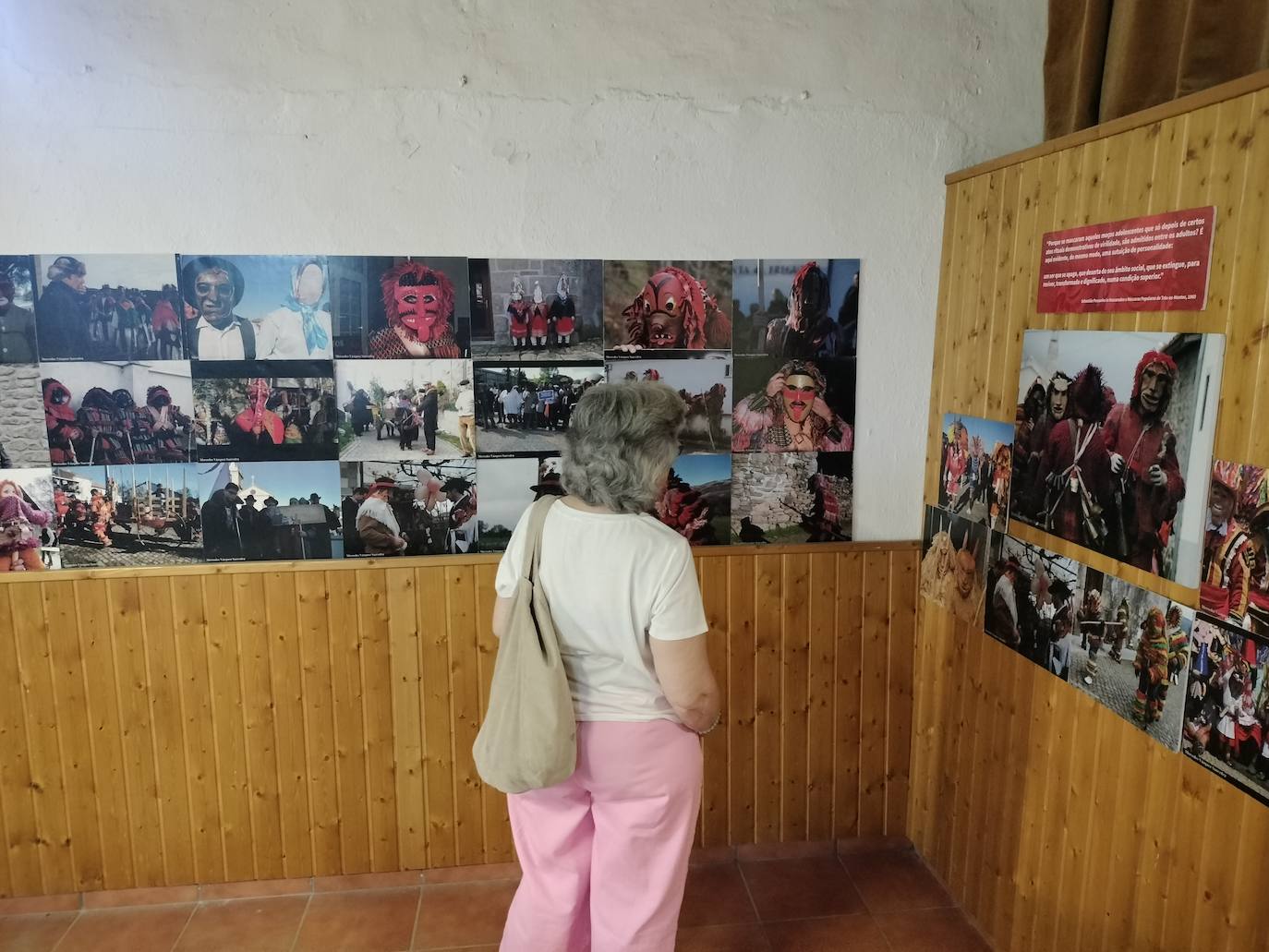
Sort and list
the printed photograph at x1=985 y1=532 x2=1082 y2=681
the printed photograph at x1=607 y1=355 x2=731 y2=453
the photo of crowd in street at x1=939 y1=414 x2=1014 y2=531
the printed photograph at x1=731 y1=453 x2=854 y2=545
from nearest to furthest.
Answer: the printed photograph at x1=985 y1=532 x2=1082 y2=681 → the photo of crowd in street at x1=939 y1=414 x2=1014 y2=531 → the printed photograph at x1=607 y1=355 x2=731 y2=453 → the printed photograph at x1=731 y1=453 x2=854 y2=545

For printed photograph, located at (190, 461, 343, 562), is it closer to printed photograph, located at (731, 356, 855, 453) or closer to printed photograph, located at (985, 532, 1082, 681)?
printed photograph, located at (731, 356, 855, 453)

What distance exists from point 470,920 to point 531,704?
1.35 metres

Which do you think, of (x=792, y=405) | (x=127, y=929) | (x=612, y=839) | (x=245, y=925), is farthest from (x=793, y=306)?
(x=127, y=929)

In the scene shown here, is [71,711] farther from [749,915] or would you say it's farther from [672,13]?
[672,13]

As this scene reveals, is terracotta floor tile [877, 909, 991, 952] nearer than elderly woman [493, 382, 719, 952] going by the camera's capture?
No

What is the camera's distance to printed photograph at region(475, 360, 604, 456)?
2.89m

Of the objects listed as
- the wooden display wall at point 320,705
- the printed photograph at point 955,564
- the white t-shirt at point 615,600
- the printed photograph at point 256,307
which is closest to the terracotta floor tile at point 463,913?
the wooden display wall at point 320,705

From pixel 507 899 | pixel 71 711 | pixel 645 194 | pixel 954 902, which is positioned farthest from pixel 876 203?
pixel 71 711

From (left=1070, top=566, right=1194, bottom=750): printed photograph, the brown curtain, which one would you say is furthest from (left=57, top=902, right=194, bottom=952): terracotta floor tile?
the brown curtain

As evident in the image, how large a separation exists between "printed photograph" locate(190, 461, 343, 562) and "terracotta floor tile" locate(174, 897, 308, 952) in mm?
1126

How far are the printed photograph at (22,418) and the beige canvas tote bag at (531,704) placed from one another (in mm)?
1704

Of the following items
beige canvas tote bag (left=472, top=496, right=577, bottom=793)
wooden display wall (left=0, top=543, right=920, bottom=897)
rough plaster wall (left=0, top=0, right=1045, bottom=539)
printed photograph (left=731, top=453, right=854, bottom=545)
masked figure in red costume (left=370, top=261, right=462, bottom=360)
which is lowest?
wooden display wall (left=0, top=543, right=920, bottom=897)

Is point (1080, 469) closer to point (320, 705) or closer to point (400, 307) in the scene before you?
point (400, 307)

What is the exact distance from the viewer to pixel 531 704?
1.96m
